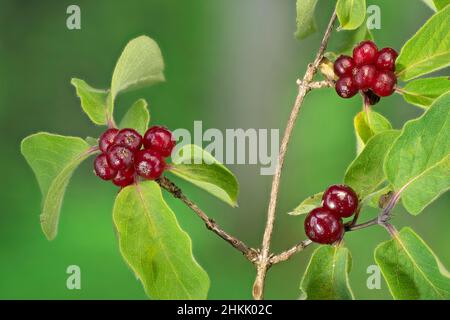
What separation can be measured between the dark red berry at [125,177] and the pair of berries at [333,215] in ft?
0.75

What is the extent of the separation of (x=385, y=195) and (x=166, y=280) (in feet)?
0.92

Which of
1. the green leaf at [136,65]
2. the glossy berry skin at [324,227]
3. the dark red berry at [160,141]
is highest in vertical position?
the green leaf at [136,65]

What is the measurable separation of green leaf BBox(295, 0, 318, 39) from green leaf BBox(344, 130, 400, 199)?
0.22 meters

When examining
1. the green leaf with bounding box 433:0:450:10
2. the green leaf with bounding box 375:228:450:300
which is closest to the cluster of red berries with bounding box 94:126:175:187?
the green leaf with bounding box 375:228:450:300

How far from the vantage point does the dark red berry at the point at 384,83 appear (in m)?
0.82

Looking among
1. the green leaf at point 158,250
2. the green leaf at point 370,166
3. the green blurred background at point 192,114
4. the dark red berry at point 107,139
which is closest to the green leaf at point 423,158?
the green leaf at point 370,166

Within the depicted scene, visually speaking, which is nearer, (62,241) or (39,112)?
(62,241)

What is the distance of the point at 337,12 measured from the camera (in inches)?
32.8

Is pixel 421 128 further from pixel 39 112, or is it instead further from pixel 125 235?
pixel 39 112

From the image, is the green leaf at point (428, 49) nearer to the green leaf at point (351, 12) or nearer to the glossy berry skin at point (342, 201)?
the green leaf at point (351, 12)

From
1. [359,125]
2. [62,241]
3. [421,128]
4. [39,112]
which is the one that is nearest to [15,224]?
[62,241]

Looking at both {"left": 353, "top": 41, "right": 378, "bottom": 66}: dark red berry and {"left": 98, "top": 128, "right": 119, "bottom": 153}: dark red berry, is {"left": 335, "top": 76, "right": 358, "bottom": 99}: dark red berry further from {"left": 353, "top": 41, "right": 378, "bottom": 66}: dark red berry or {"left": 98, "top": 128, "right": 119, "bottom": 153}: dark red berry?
{"left": 98, "top": 128, "right": 119, "bottom": 153}: dark red berry

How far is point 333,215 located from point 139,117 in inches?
12.2

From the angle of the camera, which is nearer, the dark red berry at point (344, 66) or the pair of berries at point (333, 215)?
the pair of berries at point (333, 215)
